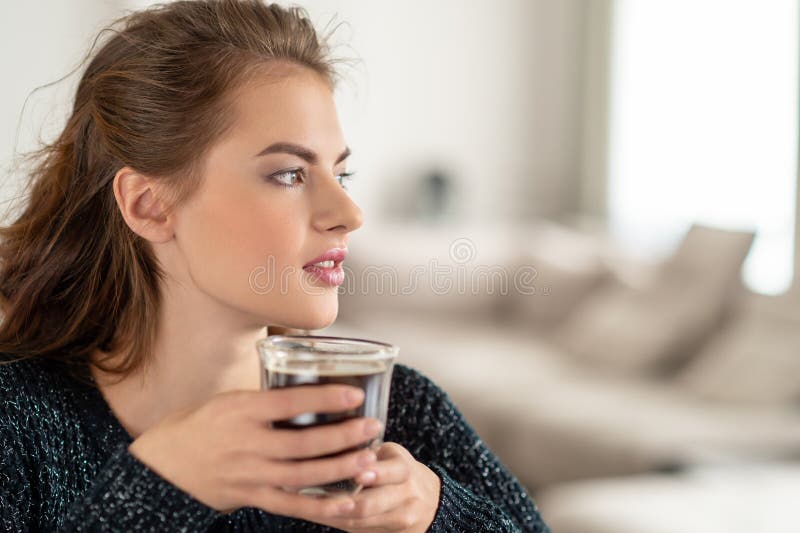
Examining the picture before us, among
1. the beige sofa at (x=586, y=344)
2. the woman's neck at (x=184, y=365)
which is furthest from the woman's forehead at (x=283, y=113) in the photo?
the beige sofa at (x=586, y=344)

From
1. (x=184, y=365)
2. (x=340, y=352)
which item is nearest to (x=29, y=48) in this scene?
(x=184, y=365)

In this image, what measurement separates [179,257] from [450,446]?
0.53 m

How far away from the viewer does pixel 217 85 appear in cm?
133

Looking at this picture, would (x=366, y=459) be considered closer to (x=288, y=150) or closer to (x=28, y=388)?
(x=288, y=150)

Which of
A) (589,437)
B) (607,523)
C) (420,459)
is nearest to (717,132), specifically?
(589,437)

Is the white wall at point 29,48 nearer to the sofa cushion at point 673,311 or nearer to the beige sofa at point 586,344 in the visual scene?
the beige sofa at point 586,344

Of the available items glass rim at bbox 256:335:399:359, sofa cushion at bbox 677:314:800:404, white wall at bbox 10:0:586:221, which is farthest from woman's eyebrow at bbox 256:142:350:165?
white wall at bbox 10:0:586:221

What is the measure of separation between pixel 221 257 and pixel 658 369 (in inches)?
117

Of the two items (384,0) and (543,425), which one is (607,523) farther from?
(384,0)

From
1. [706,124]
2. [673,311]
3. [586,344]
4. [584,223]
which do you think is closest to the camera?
[673,311]

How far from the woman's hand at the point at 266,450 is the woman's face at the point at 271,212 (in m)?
0.31

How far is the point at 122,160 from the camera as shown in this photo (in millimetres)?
1373

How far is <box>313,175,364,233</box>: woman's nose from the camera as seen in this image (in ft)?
4.15

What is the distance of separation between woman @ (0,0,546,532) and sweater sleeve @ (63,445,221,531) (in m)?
0.14
